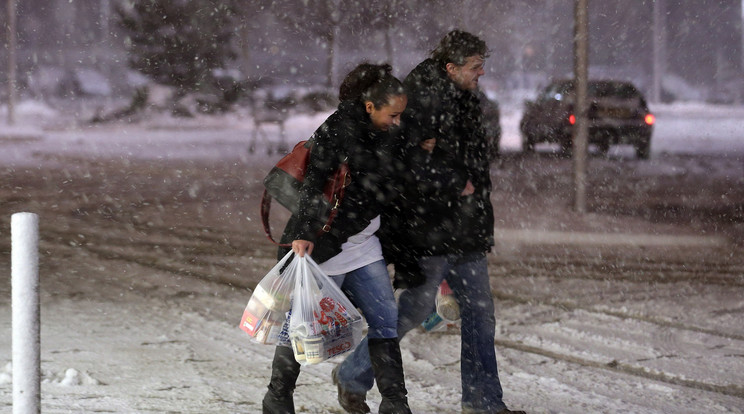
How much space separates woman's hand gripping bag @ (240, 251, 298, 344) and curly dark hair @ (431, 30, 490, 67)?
101 cm

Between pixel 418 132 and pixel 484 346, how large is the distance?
0.97 m

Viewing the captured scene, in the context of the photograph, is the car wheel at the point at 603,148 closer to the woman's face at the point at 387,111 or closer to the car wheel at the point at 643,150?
the car wheel at the point at 643,150

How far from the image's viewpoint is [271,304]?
3.53m

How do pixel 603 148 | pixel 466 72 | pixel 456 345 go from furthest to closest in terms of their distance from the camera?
1. pixel 603 148
2. pixel 456 345
3. pixel 466 72

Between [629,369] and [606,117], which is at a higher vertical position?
[629,369]

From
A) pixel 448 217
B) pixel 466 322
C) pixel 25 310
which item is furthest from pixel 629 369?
pixel 25 310

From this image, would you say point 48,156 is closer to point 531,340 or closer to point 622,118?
point 622,118

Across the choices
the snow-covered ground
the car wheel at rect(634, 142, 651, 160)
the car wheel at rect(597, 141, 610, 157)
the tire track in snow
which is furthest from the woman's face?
the car wheel at rect(597, 141, 610, 157)

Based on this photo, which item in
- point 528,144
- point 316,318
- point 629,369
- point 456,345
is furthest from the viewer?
point 528,144

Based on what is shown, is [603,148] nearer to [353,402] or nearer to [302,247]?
[353,402]

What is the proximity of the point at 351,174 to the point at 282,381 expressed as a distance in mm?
861

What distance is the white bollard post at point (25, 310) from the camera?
272cm

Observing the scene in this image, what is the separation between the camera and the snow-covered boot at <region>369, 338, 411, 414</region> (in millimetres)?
3676

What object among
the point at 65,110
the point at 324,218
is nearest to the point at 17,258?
the point at 324,218
